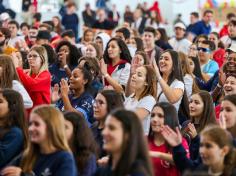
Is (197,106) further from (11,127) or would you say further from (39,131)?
(39,131)

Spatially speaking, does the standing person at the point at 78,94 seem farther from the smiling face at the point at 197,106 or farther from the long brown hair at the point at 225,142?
the long brown hair at the point at 225,142

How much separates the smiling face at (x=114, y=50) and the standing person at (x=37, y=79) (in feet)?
4.62

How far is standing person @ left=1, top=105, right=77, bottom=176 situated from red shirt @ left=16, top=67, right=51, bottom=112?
11.1ft

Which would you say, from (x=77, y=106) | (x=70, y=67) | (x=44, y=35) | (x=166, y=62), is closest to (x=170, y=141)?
(x=77, y=106)

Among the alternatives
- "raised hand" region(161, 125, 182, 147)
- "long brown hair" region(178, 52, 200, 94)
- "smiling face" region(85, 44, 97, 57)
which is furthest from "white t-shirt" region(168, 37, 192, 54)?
"raised hand" region(161, 125, 182, 147)

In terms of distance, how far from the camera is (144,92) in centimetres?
806

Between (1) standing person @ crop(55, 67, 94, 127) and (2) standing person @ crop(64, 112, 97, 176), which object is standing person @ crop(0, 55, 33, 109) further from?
(2) standing person @ crop(64, 112, 97, 176)

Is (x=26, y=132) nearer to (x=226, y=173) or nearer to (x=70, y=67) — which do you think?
(x=226, y=173)

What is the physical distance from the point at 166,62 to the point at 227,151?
352 cm

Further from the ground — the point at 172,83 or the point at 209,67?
the point at 172,83

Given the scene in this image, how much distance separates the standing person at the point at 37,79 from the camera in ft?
29.0

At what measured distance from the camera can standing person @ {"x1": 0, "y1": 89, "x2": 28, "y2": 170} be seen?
6117 millimetres

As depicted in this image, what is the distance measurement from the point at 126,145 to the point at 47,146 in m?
0.78

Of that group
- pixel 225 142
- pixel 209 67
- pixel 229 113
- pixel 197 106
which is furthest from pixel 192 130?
pixel 209 67
